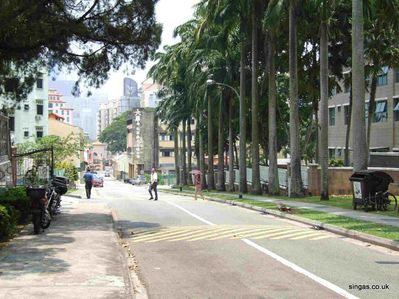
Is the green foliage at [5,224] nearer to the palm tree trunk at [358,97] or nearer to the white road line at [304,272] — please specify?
the white road line at [304,272]

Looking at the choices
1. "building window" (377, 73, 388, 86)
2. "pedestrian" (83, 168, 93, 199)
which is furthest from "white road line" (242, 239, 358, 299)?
"building window" (377, 73, 388, 86)

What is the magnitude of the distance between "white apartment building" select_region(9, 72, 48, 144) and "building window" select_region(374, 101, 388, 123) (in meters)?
45.3

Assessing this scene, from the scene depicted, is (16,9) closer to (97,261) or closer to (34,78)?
(34,78)

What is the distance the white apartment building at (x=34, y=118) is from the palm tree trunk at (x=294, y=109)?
52.6 m

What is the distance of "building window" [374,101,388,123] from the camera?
52.2 m

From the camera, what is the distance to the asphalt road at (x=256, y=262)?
29.3 ft

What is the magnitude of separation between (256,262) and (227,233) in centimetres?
477

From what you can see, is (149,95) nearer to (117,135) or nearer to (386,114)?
(117,135)

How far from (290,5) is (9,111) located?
55.1ft

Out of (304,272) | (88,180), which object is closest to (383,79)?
(88,180)

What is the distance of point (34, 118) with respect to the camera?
8188 cm

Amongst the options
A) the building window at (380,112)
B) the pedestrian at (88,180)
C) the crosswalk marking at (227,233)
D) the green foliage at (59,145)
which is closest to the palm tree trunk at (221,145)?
the building window at (380,112)

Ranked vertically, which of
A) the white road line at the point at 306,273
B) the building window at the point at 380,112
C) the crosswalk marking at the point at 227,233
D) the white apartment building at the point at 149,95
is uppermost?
the white apartment building at the point at 149,95

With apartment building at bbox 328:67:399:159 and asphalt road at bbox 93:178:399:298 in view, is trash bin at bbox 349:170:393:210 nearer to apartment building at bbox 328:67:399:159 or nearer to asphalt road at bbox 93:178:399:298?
asphalt road at bbox 93:178:399:298
